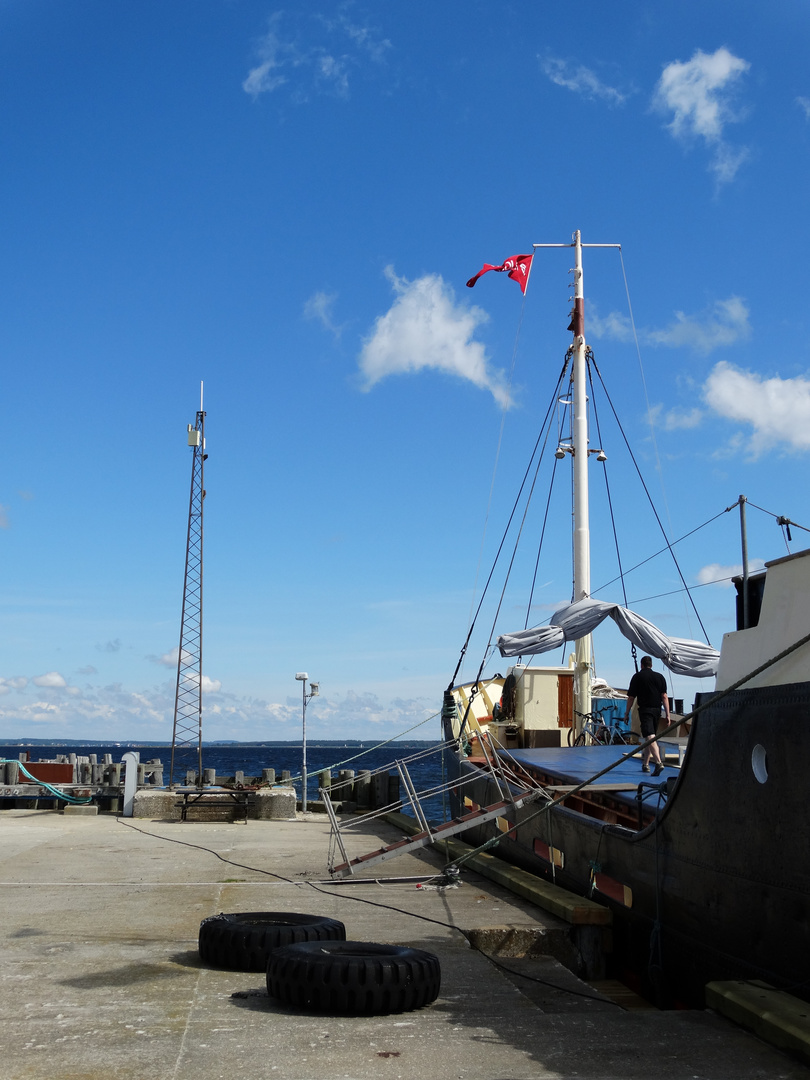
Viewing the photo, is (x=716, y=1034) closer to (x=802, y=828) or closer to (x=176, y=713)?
(x=802, y=828)

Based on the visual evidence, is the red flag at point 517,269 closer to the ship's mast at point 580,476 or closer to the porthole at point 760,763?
the ship's mast at point 580,476

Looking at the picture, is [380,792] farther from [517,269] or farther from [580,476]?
[517,269]

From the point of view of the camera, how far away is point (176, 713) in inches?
977

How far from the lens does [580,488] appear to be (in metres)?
20.3

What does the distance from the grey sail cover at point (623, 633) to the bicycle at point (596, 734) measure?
1795mm

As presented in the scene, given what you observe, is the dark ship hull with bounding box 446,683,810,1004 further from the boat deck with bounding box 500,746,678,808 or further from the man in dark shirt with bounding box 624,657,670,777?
the man in dark shirt with bounding box 624,657,670,777

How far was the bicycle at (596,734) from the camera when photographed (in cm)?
1753

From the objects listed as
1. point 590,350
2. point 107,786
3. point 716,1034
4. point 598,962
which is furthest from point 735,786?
point 107,786

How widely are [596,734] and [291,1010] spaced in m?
12.3

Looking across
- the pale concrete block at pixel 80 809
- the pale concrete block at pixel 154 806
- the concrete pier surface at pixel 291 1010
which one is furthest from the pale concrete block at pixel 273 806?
the concrete pier surface at pixel 291 1010

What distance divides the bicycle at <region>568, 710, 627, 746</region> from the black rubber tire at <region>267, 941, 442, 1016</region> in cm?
1123

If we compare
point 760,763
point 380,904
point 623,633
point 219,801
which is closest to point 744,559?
point 760,763

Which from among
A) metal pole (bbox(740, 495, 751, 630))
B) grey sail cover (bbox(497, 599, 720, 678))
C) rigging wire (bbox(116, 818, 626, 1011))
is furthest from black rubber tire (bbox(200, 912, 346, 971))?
grey sail cover (bbox(497, 599, 720, 678))

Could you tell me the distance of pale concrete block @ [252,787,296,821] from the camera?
19469 millimetres
